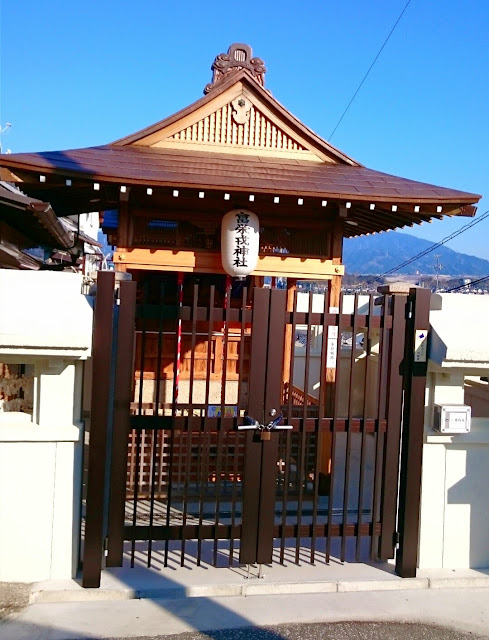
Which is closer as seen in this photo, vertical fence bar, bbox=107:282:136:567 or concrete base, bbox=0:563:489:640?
concrete base, bbox=0:563:489:640

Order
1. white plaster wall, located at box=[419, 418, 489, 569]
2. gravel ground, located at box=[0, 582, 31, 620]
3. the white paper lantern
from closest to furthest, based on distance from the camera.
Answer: gravel ground, located at box=[0, 582, 31, 620], white plaster wall, located at box=[419, 418, 489, 569], the white paper lantern

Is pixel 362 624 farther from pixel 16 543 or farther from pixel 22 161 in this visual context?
pixel 22 161

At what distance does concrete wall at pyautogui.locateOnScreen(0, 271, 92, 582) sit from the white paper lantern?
355 centimetres

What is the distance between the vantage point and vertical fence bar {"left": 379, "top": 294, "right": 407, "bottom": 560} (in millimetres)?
4410

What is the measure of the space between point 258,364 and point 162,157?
4.36m

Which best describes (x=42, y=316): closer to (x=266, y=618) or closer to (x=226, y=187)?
(x=266, y=618)

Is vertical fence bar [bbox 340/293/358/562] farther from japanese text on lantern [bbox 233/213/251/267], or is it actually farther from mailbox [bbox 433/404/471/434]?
japanese text on lantern [bbox 233/213/251/267]

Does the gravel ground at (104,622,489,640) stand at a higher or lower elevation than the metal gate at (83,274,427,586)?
lower

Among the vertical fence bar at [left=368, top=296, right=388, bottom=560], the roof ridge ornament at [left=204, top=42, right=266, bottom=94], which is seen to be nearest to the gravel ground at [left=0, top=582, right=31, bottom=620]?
the vertical fence bar at [left=368, top=296, right=388, bottom=560]

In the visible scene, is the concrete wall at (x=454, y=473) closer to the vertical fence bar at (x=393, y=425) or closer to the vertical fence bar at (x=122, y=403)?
the vertical fence bar at (x=393, y=425)

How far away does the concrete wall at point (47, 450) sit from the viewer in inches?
153

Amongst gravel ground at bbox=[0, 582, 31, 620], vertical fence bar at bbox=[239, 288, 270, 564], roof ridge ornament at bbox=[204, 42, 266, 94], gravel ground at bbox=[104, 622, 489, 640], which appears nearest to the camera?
gravel ground at bbox=[104, 622, 489, 640]

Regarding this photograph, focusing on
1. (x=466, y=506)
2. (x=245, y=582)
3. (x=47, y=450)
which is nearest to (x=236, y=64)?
(x=47, y=450)

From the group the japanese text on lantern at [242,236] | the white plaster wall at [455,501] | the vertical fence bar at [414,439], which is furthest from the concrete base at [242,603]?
the japanese text on lantern at [242,236]
